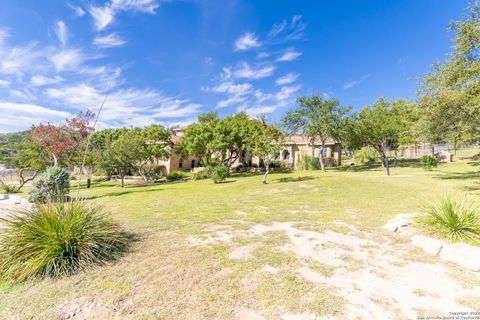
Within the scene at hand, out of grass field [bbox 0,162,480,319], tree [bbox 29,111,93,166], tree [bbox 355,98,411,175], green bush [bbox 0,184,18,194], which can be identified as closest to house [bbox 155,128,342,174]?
tree [bbox 355,98,411,175]

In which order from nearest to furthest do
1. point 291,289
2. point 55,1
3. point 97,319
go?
point 97,319 < point 291,289 < point 55,1

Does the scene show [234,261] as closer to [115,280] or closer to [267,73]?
[115,280]

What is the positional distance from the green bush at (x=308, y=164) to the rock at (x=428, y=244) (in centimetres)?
2394

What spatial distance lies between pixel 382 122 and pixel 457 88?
Result: 15.0 m

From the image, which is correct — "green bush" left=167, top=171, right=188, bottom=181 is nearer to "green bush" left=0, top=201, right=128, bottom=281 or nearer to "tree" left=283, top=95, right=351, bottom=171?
"tree" left=283, top=95, right=351, bottom=171

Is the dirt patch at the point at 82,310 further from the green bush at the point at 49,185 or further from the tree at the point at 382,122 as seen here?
the tree at the point at 382,122

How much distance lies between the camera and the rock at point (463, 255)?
11.4ft

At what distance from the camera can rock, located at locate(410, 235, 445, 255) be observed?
13.4 feet

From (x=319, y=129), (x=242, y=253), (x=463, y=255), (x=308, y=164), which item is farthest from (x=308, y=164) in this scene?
(x=242, y=253)

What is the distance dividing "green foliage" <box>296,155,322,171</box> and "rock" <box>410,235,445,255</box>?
2394cm

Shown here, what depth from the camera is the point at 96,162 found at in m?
21.5

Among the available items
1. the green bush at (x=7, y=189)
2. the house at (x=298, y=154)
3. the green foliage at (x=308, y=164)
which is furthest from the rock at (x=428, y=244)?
the green bush at (x=7, y=189)

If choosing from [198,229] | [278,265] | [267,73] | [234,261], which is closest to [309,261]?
[278,265]

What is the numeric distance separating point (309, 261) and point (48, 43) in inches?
549
